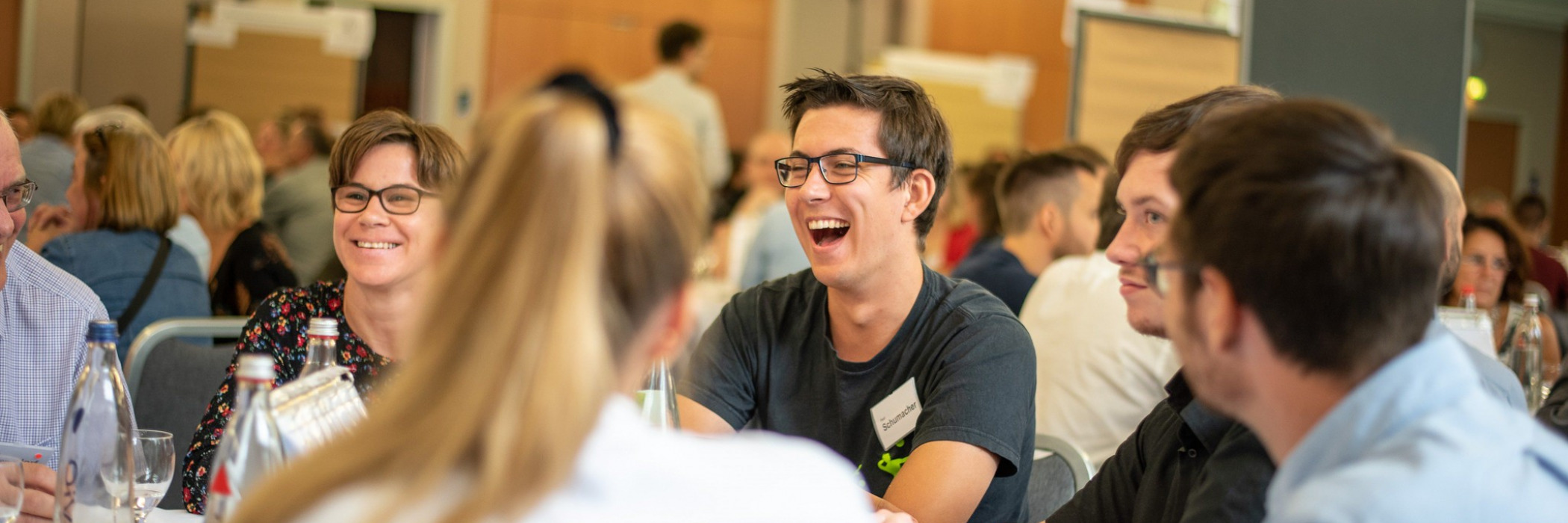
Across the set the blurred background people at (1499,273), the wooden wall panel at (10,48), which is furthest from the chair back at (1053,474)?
the wooden wall panel at (10,48)

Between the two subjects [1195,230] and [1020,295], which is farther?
[1020,295]

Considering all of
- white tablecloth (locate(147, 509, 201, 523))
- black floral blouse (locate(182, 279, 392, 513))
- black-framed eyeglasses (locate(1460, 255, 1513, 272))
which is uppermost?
black-framed eyeglasses (locate(1460, 255, 1513, 272))

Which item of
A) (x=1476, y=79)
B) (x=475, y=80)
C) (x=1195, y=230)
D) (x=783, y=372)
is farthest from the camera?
(x=1476, y=79)

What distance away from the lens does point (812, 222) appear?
7.16 feet

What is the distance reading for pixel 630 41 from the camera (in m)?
9.39

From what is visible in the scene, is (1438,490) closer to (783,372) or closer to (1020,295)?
(783,372)

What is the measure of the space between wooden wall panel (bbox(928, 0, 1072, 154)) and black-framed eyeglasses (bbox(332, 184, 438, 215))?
799 cm

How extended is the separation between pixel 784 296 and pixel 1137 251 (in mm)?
700

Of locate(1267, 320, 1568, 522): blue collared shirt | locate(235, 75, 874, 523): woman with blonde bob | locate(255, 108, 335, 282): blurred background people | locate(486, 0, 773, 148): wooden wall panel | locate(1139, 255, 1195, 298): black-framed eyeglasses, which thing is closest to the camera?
locate(235, 75, 874, 523): woman with blonde bob

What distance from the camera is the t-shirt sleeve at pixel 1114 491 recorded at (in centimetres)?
170

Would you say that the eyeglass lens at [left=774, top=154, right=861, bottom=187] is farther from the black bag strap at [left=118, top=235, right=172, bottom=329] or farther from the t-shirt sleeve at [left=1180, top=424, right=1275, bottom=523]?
the black bag strap at [left=118, top=235, right=172, bottom=329]

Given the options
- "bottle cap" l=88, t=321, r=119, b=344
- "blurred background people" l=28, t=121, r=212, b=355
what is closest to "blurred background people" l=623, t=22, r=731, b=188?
"blurred background people" l=28, t=121, r=212, b=355

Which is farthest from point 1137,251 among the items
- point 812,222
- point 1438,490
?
point 1438,490

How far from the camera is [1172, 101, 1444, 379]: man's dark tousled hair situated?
3.19ft
